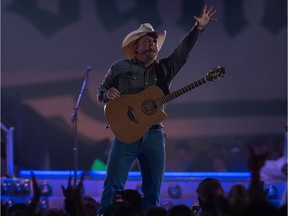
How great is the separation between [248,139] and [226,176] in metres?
0.82

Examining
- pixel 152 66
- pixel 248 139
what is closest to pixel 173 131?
pixel 248 139

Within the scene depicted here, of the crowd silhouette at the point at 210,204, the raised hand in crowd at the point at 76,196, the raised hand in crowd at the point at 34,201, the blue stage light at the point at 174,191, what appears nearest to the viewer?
the crowd silhouette at the point at 210,204

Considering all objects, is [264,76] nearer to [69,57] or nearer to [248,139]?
[248,139]

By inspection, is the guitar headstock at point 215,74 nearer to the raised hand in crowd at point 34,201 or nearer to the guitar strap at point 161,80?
the guitar strap at point 161,80

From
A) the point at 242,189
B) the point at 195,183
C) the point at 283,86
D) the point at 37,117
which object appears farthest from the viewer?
the point at 37,117

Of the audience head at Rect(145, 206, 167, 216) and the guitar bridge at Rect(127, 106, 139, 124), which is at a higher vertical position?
the guitar bridge at Rect(127, 106, 139, 124)

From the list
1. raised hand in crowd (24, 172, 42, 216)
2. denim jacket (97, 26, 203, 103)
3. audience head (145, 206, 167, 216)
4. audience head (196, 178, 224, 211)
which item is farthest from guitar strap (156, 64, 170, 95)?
raised hand in crowd (24, 172, 42, 216)

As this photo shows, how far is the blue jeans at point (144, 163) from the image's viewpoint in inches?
246

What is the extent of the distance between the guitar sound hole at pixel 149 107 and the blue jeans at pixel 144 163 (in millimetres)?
187

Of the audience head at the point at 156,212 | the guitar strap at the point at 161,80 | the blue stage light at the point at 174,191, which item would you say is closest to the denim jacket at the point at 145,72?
the guitar strap at the point at 161,80

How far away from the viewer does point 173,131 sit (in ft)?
35.4

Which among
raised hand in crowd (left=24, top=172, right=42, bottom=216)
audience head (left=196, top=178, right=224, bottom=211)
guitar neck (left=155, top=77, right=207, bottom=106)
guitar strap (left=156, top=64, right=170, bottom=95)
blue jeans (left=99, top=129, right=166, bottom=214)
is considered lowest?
raised hand in crowd (left=24, top=172, right=42, bottom=216)

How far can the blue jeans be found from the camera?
6250 millimetres

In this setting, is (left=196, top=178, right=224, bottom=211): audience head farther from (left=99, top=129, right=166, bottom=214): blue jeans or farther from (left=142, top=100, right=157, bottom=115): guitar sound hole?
(left=142, top=100, right=157, bottom=115): guitar sound hole
